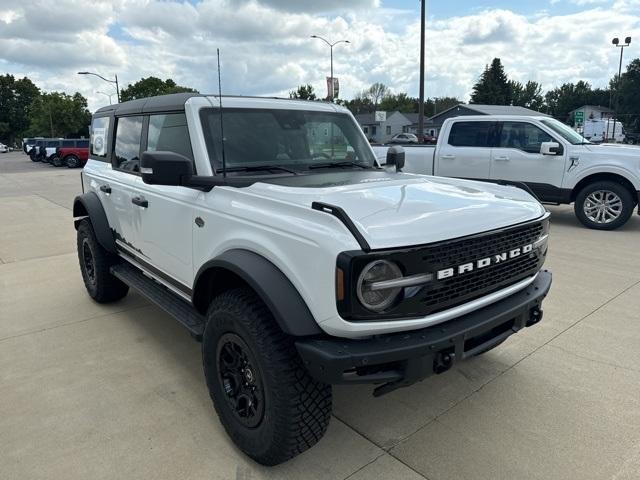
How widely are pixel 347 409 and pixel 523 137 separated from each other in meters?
7.39

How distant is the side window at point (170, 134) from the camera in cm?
325

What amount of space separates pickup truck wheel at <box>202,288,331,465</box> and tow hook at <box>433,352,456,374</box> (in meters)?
0.52

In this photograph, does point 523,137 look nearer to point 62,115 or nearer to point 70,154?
point 70,154

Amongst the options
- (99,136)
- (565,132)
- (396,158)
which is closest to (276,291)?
(396,158)

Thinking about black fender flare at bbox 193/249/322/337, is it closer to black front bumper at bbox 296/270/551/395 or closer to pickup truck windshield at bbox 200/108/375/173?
black front bumper at bbox 296/270/551/395

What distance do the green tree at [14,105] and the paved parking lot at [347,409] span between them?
328 feet

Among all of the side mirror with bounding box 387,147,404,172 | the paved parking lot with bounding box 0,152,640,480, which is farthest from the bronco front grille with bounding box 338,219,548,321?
the side mirror with bounding box 387,147,404,172

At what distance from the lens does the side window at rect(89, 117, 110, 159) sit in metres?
4.71

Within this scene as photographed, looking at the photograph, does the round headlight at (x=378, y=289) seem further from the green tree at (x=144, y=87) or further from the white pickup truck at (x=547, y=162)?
the green tree at (x=144, y=87)

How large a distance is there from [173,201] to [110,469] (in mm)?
1594

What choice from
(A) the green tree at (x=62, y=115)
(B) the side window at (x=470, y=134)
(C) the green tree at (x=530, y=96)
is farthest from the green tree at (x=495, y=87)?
(B) the side window at (x=470, y=134)

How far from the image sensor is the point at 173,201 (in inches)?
127

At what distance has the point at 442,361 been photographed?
221 cm

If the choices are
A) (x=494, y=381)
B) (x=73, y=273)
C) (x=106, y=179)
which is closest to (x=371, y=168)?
(x=494, y=381)
